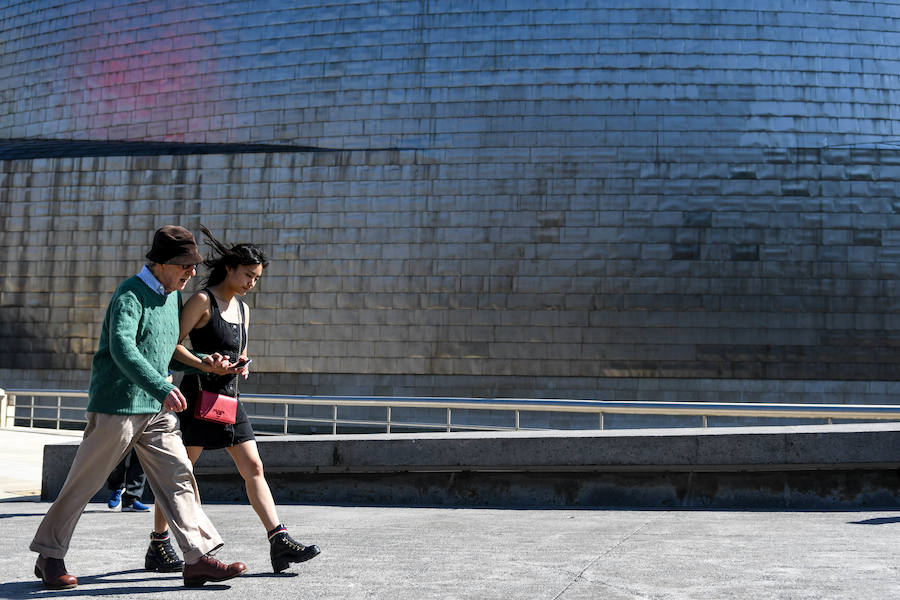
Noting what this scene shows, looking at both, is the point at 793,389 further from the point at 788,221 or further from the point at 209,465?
the point at 209,465

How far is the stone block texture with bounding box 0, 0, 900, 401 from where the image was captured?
20.9 metres

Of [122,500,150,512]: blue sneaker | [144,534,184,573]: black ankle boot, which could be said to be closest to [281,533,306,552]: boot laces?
[144,534,184,573]: black ankle boot

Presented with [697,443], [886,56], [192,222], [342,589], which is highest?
[886,56]

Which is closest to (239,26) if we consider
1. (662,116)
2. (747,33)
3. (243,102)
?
(243,102)

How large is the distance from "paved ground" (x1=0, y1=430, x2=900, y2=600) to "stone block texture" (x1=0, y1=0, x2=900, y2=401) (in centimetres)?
1522

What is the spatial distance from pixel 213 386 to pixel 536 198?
1790cm

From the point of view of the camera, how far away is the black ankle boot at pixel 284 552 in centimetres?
395

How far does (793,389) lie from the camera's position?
20.6 metres

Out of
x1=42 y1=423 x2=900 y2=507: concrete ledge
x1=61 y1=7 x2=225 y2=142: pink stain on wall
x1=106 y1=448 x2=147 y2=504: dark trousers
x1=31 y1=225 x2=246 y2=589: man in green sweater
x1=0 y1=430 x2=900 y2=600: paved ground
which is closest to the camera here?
x1=0 y1=430 x2=900 y2=600: paved ground

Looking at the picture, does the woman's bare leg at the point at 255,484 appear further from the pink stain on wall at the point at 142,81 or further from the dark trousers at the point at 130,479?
the pink stain on wall at the point at 142,81

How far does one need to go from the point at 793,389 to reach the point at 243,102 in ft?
53.8

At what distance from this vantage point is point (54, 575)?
358cm

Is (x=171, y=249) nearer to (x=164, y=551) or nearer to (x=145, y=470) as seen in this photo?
(x=145, y=470)

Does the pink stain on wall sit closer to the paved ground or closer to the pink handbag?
the paved ground
